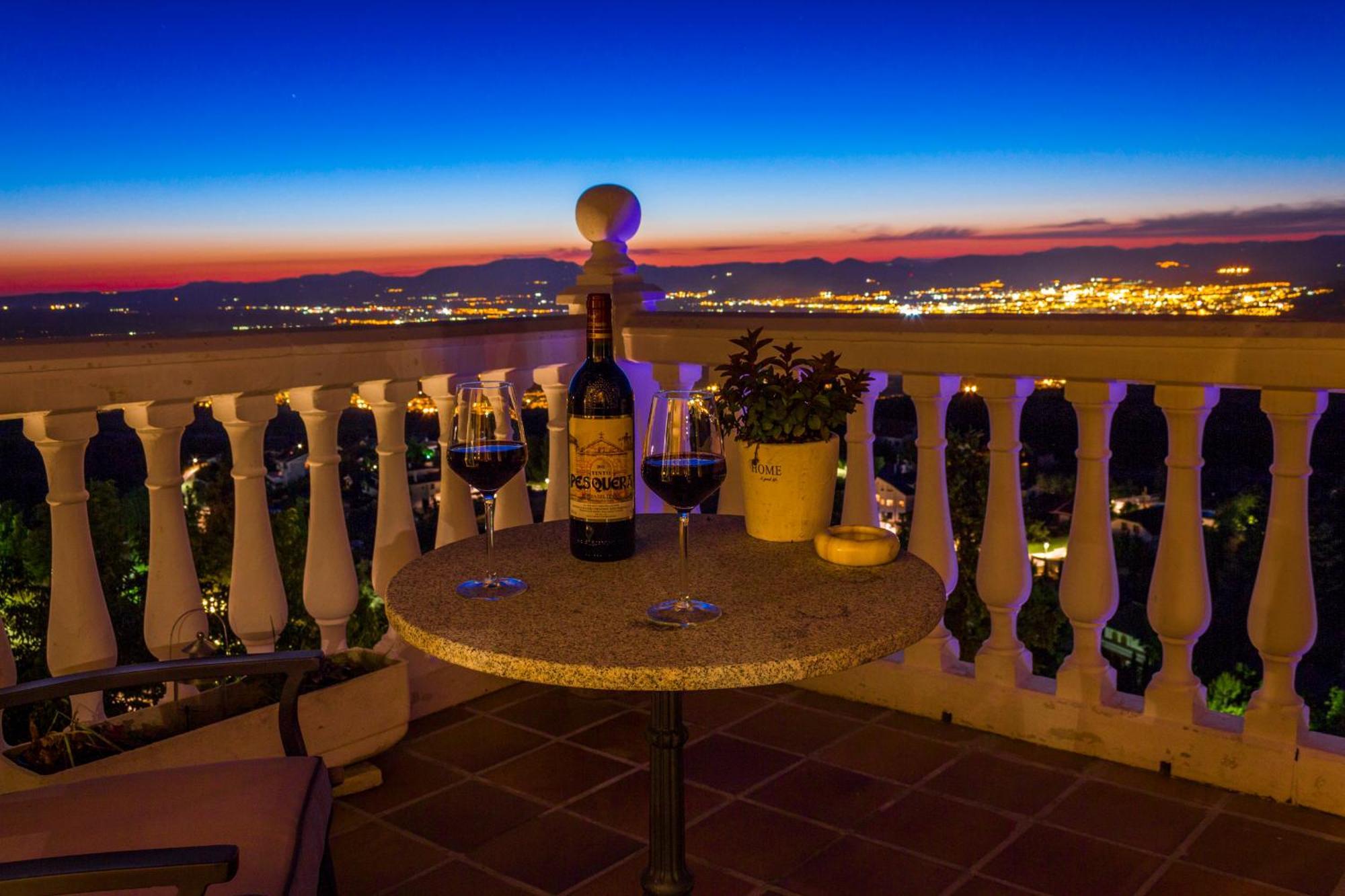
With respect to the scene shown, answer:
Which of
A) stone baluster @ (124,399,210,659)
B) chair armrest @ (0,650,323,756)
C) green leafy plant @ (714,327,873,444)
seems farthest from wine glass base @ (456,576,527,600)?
stone baluster @ (124,399,210,659)

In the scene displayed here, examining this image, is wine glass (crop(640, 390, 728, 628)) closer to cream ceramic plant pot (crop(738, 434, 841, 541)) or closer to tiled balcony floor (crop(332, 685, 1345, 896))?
cream ceramic plant pot (crop(738, 434, 841, 541))

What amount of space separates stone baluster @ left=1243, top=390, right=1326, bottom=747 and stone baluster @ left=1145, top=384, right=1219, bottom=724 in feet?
0.42

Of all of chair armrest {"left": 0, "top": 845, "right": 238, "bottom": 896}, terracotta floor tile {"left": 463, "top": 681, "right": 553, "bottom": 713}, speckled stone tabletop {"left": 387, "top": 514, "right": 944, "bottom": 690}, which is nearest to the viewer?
chair armrest {"left": 0, "top": 845, "right": 238, "bottom": 896}

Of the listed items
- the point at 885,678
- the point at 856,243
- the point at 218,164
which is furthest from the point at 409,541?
the point at 218,164

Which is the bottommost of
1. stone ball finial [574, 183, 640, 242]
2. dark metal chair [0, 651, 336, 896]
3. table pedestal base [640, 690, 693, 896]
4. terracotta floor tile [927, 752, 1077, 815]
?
terracotta floor tile [927, 752, 1077, 815]

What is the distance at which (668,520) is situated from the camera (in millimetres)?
1978

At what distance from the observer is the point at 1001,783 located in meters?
2.67

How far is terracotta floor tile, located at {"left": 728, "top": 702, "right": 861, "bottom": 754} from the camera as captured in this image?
9.63 feet

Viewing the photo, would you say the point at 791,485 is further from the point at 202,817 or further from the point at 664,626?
the point at 202,817

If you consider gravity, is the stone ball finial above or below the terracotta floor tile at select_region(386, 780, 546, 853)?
above

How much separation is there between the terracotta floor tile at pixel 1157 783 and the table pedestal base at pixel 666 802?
145 cm

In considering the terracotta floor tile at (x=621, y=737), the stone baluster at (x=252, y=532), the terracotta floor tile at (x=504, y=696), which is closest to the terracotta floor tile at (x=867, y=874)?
the terracotta floor tile at (x=621, y=737)

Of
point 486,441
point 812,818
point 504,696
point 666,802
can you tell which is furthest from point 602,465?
point 504,696

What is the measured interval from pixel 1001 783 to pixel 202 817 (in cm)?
197
